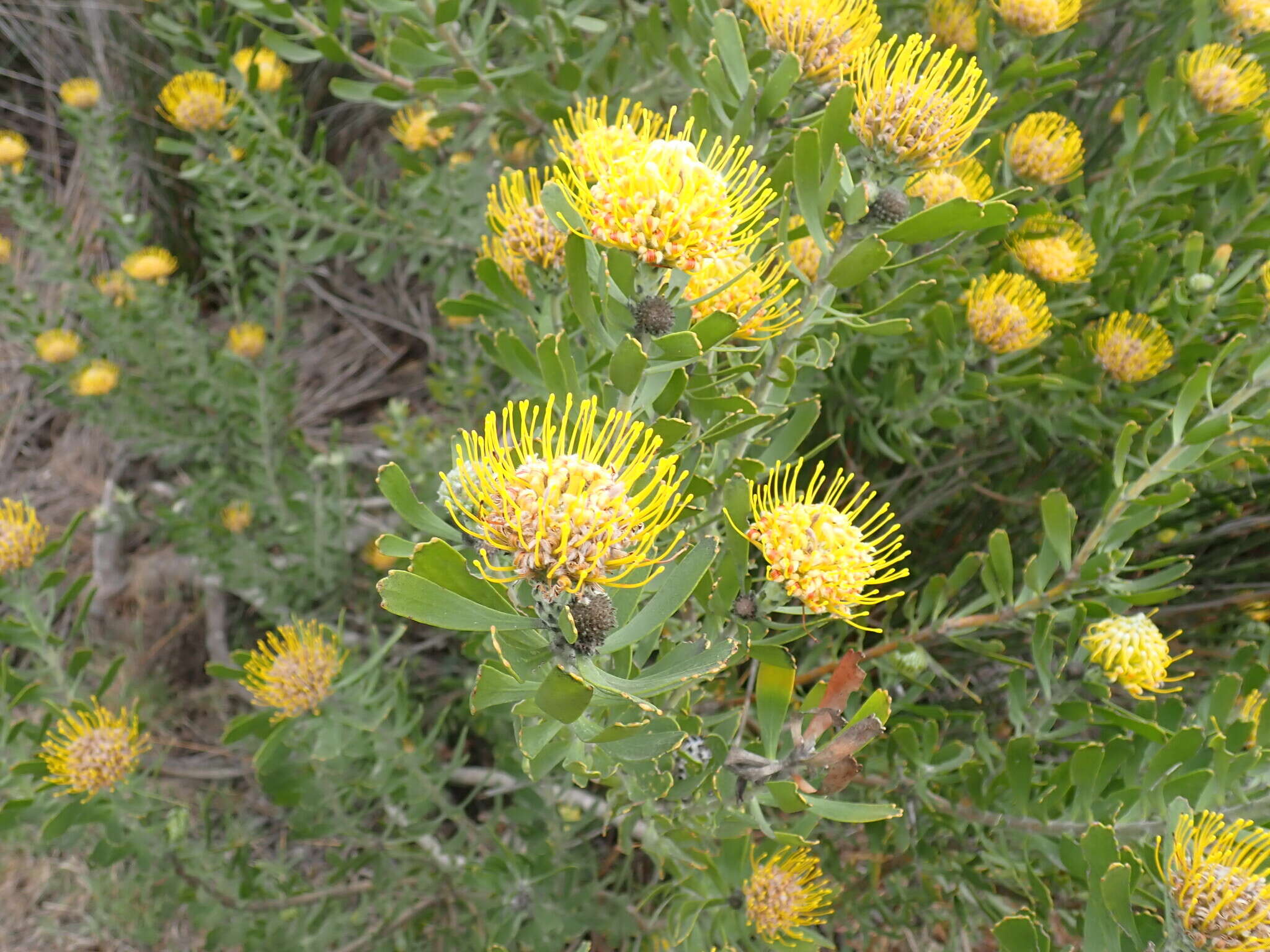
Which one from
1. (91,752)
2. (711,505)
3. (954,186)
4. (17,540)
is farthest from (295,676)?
(954,186)

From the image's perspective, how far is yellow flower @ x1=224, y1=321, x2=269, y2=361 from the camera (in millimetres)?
2855

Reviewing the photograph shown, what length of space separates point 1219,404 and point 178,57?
2.62 metres

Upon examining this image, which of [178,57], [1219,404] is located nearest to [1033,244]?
[1219,404]

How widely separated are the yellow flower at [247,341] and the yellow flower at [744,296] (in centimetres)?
228

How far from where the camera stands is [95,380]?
273 centimetres

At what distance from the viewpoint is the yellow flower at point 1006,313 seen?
5.24 feet

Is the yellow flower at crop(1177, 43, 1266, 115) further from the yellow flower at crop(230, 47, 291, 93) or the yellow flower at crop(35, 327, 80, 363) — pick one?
the yellow flower at crop(35, 327, 80, 363)

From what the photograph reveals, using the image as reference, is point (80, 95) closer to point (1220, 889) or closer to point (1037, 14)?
point (1037, 14)

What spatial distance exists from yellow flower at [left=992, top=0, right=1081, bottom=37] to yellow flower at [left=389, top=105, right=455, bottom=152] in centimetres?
151

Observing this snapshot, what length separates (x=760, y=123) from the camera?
1.18 m

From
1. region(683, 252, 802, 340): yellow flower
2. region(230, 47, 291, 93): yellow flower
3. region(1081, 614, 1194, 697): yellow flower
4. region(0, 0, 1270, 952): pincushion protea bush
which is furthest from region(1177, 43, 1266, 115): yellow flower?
region(230, 47, 291, 93): yellow flower

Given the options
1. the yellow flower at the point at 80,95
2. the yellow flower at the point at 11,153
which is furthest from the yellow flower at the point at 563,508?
the yellow flower at the point at 80,95

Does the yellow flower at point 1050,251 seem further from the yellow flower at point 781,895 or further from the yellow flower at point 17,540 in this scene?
the yellow flower at point 17,540

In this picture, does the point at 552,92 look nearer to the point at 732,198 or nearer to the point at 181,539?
the point at 732,198
